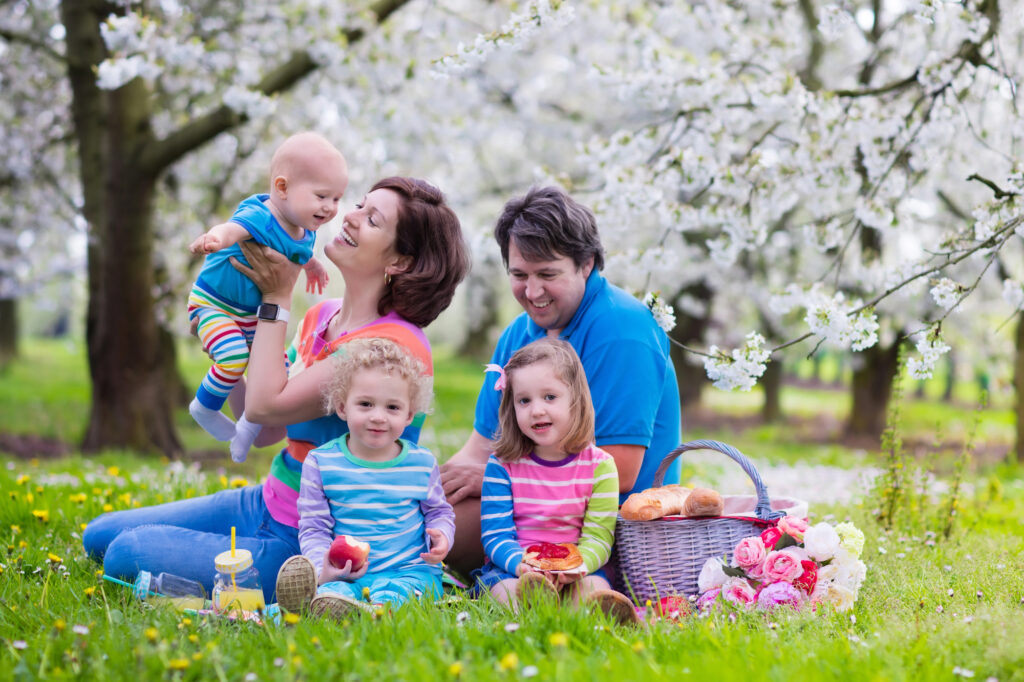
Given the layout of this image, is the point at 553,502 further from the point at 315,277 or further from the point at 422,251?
the point at 315,277

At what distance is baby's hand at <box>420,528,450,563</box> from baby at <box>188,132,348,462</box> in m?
0.88

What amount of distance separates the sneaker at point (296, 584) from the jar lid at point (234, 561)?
19 centimetres

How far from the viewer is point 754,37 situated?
5.35 meters

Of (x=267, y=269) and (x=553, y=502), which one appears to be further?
(x=267, y=269)

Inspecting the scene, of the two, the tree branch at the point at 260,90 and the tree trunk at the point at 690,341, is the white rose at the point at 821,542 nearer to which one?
the tree branch at the point at 260,90

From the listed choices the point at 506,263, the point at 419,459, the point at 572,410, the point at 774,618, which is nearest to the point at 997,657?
the point at 774,618

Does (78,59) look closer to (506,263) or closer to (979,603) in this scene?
(506,263)

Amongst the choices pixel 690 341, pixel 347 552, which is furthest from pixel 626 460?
pixel 690 341

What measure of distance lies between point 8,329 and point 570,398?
19.6 metres

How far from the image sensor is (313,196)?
3.17 meters

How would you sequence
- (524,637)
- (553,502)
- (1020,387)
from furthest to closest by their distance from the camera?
(1020,387) → (553,502) → (524,637)

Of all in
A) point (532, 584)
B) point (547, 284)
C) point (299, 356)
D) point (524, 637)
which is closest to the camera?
point (524, 637)

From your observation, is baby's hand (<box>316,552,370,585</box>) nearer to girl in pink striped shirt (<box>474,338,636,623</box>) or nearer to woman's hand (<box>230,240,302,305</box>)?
girl in pink striped shirt (<box>474,338,636,623</box>)

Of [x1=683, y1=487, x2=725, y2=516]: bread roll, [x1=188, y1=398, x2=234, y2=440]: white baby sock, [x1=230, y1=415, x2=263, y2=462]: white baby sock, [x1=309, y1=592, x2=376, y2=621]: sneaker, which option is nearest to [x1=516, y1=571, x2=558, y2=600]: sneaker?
[x1=309, y1=592, x2=376, y2=621]: sneaker
